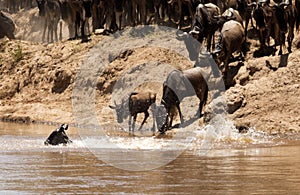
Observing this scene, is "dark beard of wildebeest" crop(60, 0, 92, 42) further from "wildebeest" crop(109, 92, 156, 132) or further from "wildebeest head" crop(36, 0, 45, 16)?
"wildebeest" crop(109, 92, 156, 132)

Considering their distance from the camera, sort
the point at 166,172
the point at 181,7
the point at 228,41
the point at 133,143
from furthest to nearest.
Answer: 1. the point at 181,7
2. the point at 228,41
3. the point at 133,143
4. the point at 166,172

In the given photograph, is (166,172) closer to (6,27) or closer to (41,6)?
(41,6)

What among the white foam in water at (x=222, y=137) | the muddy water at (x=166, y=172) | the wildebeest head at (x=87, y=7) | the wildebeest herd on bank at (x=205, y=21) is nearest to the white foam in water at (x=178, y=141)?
the white foam in water at (x=222, y=137)

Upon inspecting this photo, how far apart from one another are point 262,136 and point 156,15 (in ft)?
37.7

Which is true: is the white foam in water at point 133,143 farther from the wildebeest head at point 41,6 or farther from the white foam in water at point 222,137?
the wildebeest head at point 41,6

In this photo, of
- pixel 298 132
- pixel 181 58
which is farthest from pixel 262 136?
pixel 181 58

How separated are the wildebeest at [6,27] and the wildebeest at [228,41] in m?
15.5

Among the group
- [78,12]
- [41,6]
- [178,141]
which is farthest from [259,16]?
[41,6]

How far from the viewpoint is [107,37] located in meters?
25.8

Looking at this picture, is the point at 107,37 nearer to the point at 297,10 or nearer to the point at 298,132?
the point at 297,10

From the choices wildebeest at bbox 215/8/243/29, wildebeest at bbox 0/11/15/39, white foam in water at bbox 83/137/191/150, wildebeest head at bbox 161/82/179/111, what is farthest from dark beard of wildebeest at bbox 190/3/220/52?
wildebeest at bbox 0/11/15/39

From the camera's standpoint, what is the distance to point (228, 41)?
19.7 m

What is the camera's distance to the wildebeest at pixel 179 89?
60.0 feet

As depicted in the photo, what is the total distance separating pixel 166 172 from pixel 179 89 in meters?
7.64
